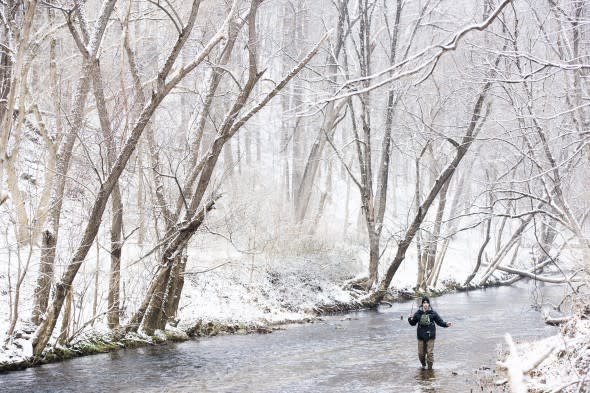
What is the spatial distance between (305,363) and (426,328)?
2.70 m

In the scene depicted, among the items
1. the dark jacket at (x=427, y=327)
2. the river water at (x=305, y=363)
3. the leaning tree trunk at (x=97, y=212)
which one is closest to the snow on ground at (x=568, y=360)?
the river water at (x=305, y=363)

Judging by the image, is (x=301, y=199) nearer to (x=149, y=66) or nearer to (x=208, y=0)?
(x=149, y=66)

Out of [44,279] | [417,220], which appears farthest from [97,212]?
[417,220]

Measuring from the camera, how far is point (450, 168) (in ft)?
70.5

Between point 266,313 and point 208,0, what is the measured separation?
31.8 ft

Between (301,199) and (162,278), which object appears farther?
(301,199)

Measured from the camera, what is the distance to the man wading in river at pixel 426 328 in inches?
466

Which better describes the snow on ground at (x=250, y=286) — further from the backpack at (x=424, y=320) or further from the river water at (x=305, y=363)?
the backpack at (x=424, y=320)

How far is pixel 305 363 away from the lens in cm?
1272

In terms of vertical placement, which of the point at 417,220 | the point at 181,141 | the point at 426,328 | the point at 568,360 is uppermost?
the point at 181,141

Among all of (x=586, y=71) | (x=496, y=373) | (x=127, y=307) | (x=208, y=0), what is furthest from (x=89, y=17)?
(x=496, y=373)

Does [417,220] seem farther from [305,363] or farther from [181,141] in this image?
[305,363]

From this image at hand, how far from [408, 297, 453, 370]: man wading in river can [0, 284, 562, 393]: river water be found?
0.33 metres

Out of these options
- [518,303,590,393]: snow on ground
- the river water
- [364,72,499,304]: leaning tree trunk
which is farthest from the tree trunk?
[364,72,499,304]: leaning tree trunk
